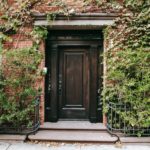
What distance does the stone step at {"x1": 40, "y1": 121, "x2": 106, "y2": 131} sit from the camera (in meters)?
Result: 8.72

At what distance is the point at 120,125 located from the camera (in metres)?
8.42

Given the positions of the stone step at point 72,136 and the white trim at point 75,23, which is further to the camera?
the white trim at point 75,23

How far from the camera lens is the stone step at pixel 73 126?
343 inches

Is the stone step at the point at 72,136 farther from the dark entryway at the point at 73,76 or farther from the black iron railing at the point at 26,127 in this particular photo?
the dark entryway at the point at 73,76

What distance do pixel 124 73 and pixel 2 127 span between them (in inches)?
136

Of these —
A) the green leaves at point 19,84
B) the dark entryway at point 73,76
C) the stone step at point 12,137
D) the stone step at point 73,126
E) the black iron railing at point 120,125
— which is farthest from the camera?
the dark entryway at point 73,76

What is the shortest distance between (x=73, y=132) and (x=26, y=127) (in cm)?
126

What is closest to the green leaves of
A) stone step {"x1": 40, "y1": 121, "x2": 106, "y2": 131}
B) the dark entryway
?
stone step {"x1": 40, "y1": 121, "x2": 106, "y2": 131}

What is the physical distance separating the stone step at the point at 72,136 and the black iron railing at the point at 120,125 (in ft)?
0.84

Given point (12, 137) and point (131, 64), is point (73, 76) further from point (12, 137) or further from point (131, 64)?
point (12, 137)

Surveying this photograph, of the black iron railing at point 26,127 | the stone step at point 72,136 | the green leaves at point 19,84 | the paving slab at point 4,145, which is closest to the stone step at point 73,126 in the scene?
the stone step at point 72,136

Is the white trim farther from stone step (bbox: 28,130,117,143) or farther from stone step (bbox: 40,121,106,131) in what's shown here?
stone step (bbox: 28,130,117,143)

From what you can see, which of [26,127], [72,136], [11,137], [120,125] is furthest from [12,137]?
[120,125]

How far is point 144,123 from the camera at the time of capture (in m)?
7.99
